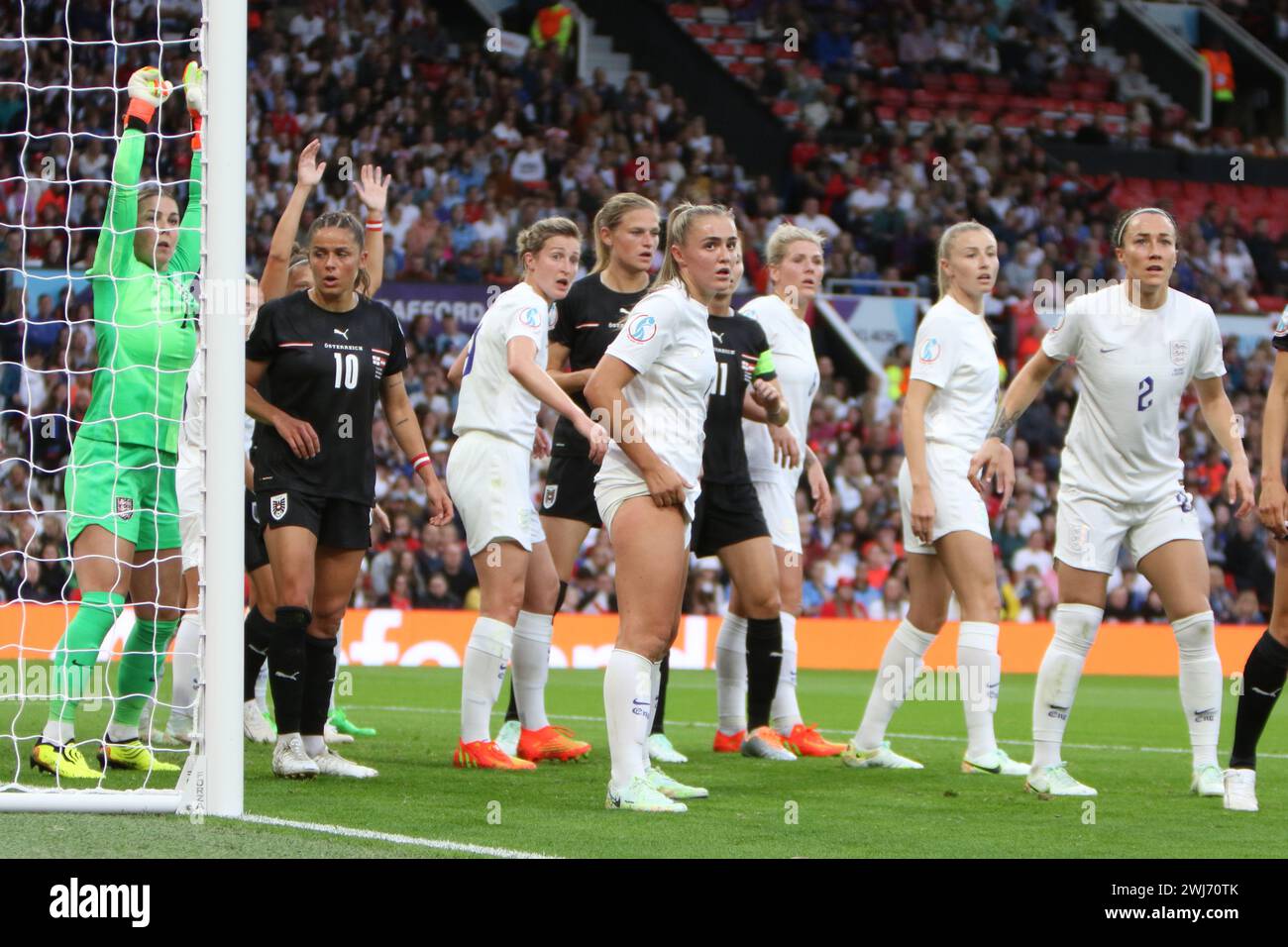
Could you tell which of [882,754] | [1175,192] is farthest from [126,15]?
[882,754]

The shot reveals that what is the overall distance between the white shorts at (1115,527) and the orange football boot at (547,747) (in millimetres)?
2405

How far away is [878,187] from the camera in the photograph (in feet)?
76.0

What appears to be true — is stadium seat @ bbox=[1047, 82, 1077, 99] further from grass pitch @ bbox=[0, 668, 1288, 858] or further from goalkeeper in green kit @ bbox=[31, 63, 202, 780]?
goalkeeper in green kit @ bbox=[31, 63, 202, 780]

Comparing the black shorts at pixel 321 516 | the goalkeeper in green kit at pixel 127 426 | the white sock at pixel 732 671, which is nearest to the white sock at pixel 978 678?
the white sock at pixel 732 671

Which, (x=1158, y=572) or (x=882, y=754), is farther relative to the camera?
(x=882, y=754)

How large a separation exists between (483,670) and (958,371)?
242 cm

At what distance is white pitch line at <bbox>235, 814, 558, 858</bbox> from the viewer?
4.93 meters

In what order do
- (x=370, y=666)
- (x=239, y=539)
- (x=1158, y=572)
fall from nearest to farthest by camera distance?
(x=239, y=539)
(x=1158, y=572)
(x=370, y=666)

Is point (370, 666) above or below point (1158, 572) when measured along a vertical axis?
below

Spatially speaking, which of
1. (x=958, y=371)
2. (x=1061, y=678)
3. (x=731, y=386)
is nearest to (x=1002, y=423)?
(x=958, y=371)

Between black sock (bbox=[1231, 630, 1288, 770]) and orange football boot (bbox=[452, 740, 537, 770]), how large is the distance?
286cm

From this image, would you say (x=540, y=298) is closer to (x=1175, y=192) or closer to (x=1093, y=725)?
(x=1093, y=725)

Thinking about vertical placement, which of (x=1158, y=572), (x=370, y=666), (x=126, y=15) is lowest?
(x=370, y=666)

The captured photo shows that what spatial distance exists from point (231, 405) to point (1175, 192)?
2155 cm
